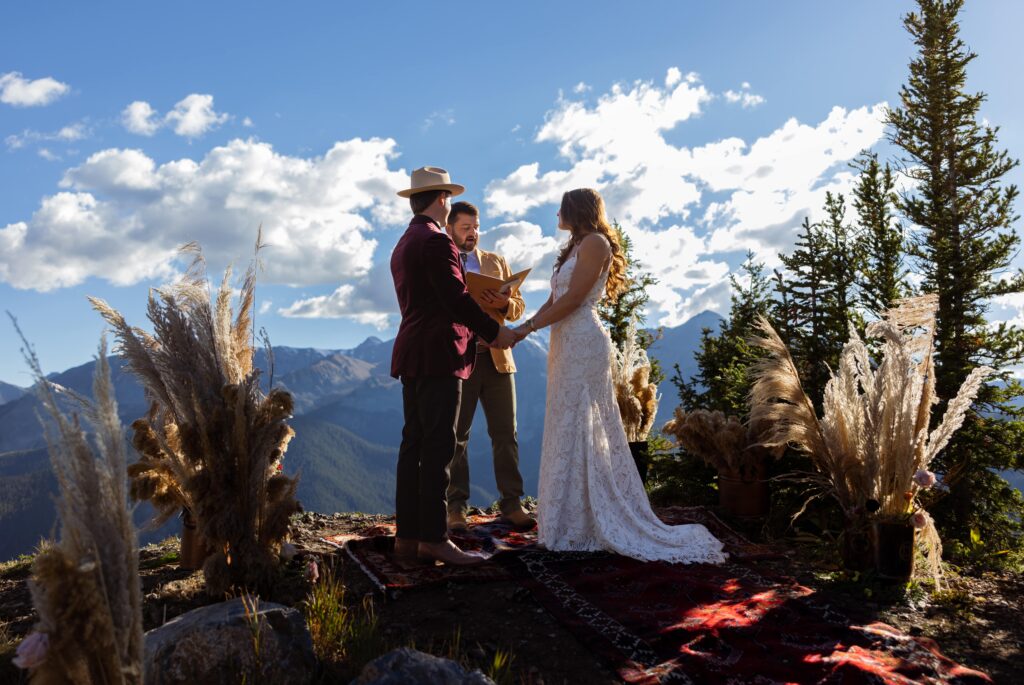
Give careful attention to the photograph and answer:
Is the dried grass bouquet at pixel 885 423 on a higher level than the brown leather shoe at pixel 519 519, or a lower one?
higher

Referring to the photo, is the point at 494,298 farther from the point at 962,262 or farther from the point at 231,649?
the point at 962,262

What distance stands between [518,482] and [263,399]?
2937 mm

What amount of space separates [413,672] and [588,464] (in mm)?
2782

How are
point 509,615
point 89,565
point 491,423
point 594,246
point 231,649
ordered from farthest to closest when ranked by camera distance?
point 491,423, point 594,246, point 509,615, point 231,649, point 89,565

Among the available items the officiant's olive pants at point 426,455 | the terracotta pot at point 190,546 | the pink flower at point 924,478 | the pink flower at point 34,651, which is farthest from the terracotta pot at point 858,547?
the pink flower at point 34,651

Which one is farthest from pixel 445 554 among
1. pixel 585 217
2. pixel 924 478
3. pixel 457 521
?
pixel 924 478

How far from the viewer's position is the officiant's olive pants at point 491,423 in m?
5.76

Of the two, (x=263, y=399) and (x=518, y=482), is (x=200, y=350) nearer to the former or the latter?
(x=263, y=399)

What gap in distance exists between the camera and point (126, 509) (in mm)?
2084

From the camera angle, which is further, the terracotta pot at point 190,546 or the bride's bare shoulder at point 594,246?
the bride's bare shoulder at point 594,246

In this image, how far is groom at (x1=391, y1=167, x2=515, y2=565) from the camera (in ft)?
14.9

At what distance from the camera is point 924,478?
469 centimetres

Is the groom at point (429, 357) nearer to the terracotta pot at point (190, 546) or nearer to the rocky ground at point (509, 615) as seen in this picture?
the rocky ground at point (509, 615)

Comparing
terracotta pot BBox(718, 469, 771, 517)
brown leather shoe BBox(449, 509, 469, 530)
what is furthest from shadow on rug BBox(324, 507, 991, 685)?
terracotta pot BBox(718, 469, 771, 517)
